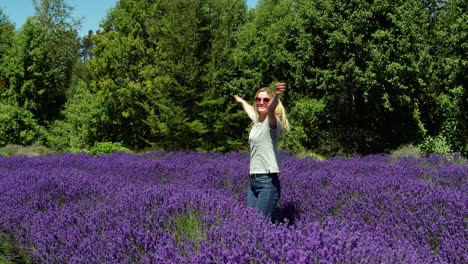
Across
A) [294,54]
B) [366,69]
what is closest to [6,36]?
[294,54]

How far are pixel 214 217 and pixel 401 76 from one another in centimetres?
1513

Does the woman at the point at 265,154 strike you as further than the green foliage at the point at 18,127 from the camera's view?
No

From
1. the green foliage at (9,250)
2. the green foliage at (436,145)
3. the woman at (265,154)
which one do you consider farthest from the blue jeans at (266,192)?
the green foliage at (436,145)

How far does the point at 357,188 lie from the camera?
463 cm

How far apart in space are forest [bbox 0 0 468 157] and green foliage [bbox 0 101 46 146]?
77 millimetres

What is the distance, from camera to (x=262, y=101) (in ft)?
13.3

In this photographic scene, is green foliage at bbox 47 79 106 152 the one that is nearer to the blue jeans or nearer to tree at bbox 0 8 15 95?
tree at bbox 0 8 15 95

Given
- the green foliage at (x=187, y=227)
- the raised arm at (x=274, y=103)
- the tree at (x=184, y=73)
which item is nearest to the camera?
the green foliage at (x=187, y=227)

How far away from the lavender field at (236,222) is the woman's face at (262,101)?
84cm

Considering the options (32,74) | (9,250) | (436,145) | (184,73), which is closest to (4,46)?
(32,74)

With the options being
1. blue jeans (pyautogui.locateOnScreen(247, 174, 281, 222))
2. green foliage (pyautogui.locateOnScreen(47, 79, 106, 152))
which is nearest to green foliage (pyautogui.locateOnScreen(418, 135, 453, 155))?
blue jeans (pyautogui.locateOnScreen(247, 174, 281, 222))

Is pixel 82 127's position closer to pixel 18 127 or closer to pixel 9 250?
pixel 18 127

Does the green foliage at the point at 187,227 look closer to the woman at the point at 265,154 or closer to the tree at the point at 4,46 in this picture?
the woman at the point at 265,154

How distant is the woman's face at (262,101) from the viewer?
160 inches
